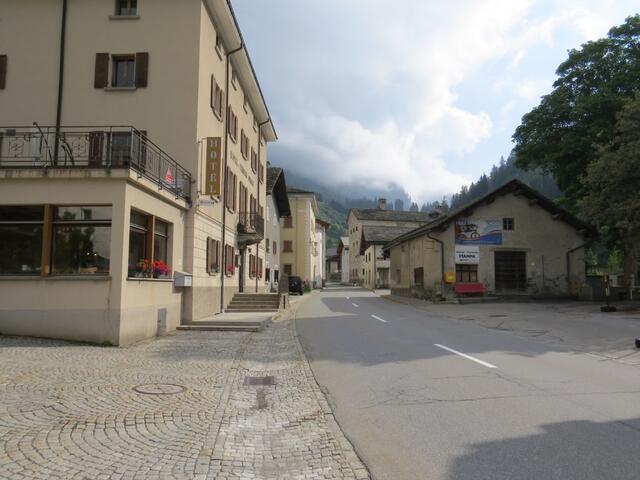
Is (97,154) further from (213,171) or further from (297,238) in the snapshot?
(297,238)

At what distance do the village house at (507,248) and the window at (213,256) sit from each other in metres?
14.9

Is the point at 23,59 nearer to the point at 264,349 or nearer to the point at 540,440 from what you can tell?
the point at 264,349

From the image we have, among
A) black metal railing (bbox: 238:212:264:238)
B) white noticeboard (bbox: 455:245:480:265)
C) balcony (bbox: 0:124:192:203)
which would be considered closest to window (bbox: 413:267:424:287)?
white noticeboard (bbox: 455:245:480:265)

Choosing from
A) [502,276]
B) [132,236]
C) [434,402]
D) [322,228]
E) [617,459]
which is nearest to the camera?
[617,459]

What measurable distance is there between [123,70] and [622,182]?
2067 centimetres

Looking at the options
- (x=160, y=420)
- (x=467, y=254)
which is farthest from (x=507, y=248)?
(x=160, y=420)

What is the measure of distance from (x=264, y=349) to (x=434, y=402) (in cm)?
650

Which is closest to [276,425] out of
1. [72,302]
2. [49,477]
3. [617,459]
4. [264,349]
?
[49,477]

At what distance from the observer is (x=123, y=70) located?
18281 mm

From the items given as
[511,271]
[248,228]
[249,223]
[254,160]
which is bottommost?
[511,271]

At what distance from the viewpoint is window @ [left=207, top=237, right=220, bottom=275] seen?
19469 mm

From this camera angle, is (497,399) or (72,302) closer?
(497,399)

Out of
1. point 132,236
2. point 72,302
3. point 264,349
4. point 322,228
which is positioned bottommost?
point 264,349

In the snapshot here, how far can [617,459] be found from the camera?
180 inches
